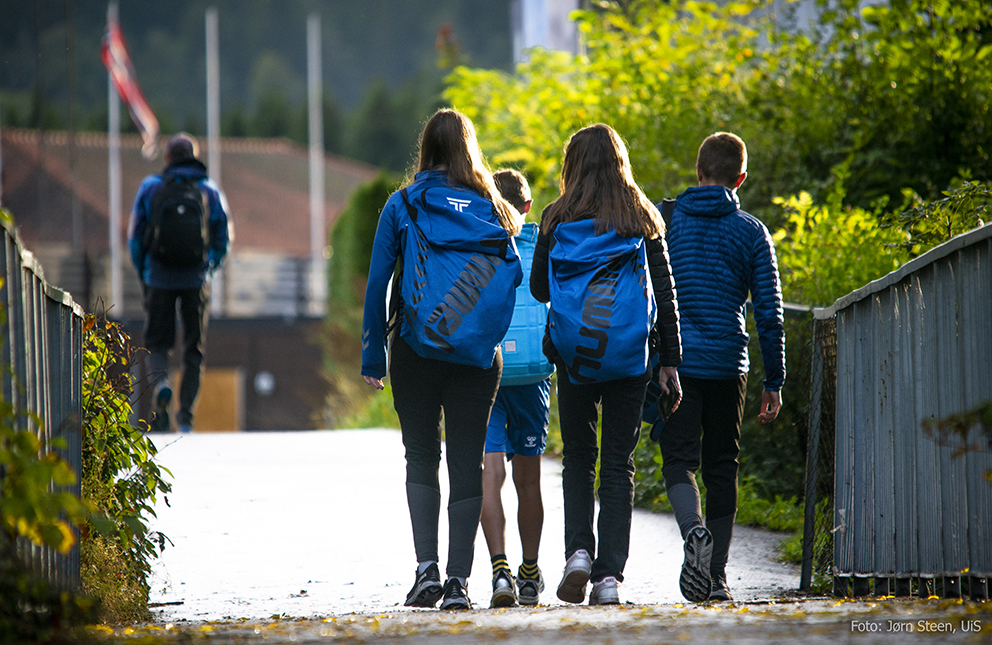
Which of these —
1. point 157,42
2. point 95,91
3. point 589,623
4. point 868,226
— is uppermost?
point 157,42

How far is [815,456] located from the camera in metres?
5.13

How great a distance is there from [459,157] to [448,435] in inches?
41.6

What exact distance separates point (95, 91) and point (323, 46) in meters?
19.6

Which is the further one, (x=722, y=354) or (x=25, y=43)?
(x=25, y=43)

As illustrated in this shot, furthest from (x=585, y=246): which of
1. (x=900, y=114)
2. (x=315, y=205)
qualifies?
(x=315, y=205)

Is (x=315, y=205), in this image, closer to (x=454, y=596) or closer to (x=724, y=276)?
(x=724, y=276)

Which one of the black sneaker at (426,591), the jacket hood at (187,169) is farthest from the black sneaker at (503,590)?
the jacket hood at (187,169)

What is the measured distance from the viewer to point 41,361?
11.9 ft

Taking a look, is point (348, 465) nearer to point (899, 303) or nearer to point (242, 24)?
point (899, 303)

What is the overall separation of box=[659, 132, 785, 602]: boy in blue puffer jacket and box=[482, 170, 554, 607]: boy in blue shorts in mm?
539

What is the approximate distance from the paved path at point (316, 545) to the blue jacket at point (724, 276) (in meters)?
1.11

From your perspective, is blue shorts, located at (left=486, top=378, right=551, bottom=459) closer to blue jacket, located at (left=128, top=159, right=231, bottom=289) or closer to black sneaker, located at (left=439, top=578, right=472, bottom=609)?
black sneaker, located at (left=439, top=578, right=472, bottom=609)

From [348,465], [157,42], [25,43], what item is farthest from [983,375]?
[157,42]

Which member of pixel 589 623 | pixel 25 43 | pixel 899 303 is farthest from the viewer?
pixel 25 43
